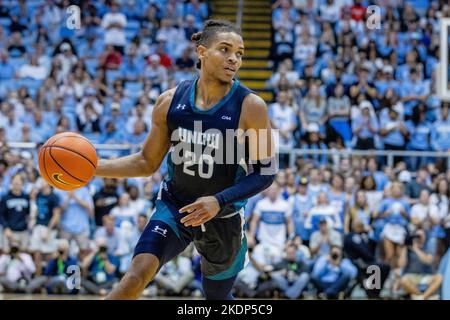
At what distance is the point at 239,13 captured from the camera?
19.0 m

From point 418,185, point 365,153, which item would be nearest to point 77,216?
point 365,153

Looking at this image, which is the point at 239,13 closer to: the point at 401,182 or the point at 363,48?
the point at 363,48

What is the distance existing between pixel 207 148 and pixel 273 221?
21.3 ft

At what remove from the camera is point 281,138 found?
14062 millimetres

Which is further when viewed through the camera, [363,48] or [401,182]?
[363,48]

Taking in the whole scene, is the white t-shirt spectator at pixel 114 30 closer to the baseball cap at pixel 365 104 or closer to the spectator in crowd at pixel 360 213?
the baseball cap at pixel 365 104

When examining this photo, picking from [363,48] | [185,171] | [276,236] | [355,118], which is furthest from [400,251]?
[185,171]

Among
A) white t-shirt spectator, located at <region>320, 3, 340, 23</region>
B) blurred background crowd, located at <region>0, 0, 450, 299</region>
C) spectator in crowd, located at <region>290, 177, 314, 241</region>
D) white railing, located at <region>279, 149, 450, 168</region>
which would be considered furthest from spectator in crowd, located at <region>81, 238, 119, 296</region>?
white t-shirt spectator, located at <region>320, 3, 340, 23</region>

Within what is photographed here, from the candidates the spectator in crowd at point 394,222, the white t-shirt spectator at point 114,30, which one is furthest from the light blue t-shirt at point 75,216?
the white t-shirt spectator at point 114,30

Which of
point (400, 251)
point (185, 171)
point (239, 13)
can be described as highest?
point (239, 13)

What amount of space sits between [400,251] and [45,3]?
9655mm

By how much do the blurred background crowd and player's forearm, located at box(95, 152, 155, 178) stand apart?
18.0 feet

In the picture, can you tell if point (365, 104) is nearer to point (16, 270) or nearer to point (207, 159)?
point (16, 270)

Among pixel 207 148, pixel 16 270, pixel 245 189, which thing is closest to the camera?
pixel 245 189
